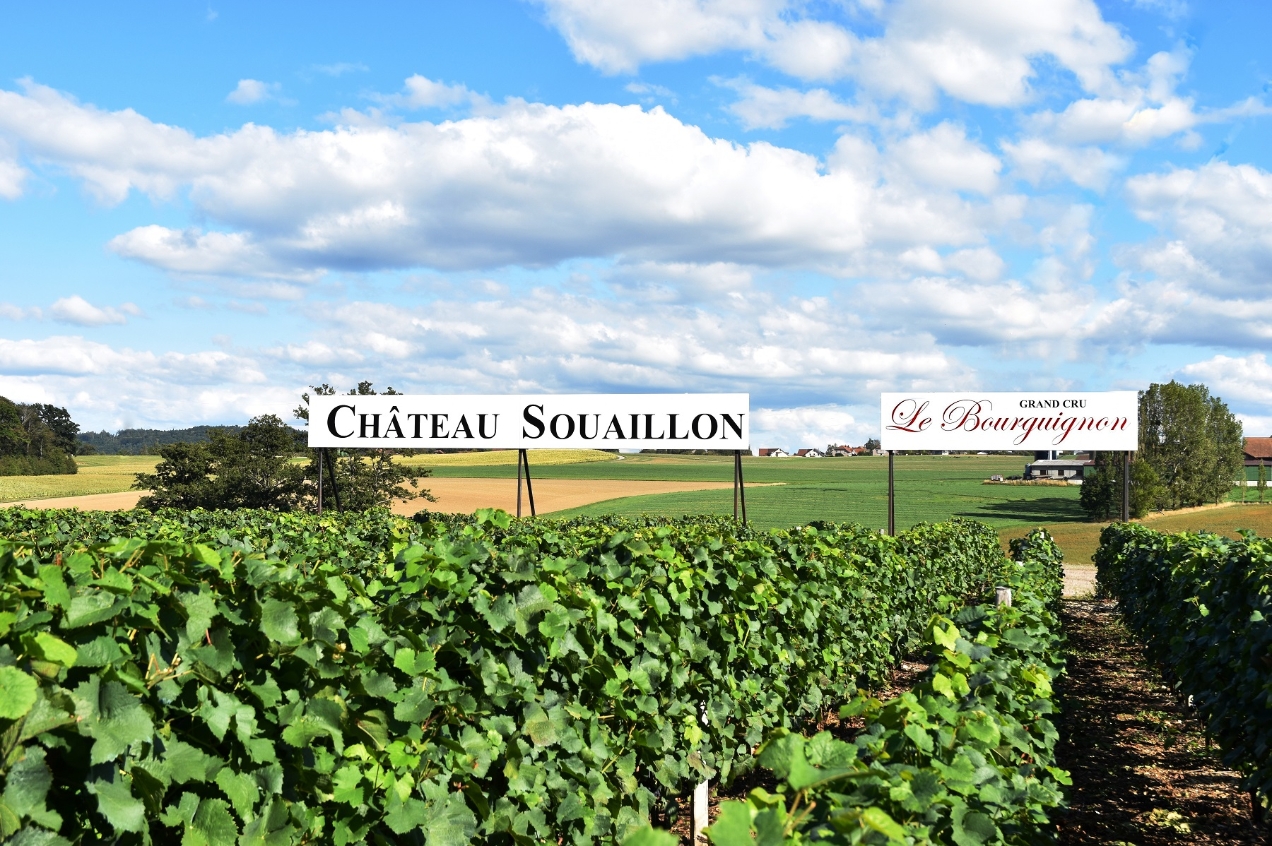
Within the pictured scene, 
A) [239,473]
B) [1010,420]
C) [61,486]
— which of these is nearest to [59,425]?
[61,486]

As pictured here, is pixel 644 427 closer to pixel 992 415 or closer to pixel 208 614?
pixel 992 415

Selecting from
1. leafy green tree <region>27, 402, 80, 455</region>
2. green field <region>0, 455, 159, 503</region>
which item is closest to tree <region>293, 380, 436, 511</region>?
green field <region>0, 455, 159, 503</region>

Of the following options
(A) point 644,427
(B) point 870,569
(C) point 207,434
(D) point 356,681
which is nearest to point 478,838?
(D) point 356,681

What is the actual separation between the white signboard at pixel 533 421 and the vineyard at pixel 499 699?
17.6 metres

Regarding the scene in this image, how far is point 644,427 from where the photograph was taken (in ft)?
83.8

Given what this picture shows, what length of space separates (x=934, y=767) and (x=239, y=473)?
128 feet

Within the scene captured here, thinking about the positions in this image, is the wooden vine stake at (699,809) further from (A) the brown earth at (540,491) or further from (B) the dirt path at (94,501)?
(B) the dirt path at (94,501)

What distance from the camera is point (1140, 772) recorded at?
769 centimetres

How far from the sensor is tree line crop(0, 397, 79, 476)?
89812 mm

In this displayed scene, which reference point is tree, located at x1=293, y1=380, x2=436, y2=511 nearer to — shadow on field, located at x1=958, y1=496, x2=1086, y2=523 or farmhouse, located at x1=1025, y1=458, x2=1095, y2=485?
shadow on field, located at x1=958, y1=496, x2=1086, y2=523

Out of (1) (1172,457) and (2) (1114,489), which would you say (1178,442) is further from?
(2) (1114,489)

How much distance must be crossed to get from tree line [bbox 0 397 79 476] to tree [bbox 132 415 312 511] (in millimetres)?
56636

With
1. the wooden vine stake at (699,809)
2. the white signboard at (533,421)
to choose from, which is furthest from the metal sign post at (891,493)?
the wooden vine stake at (699,809)

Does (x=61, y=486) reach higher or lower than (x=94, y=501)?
higher
